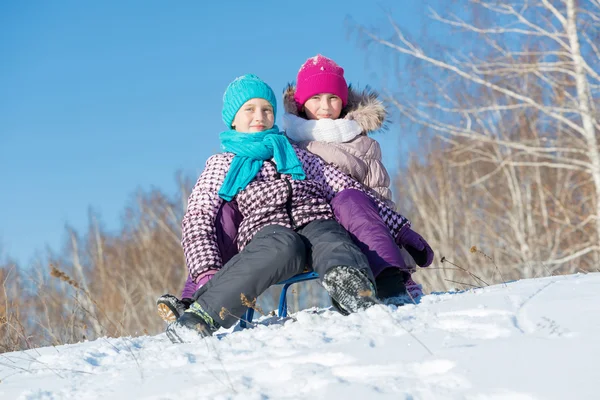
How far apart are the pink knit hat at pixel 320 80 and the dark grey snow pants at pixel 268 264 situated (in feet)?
4.93

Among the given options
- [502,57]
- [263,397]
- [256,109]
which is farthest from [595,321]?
[502,57]

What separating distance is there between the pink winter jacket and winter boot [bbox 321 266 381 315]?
53.0 inches

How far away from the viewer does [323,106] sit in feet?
15.3

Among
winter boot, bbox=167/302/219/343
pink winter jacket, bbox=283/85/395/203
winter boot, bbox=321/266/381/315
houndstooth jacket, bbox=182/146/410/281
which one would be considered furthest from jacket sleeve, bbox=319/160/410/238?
winter boot, bbox=167/302/219/343

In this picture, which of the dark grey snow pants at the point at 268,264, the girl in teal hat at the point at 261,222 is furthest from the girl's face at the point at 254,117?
the dark grey snow pants at the point at 268,264

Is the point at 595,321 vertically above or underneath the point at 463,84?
underneath

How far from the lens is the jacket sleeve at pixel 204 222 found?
355cm

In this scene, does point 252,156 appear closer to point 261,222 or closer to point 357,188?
point 261,222

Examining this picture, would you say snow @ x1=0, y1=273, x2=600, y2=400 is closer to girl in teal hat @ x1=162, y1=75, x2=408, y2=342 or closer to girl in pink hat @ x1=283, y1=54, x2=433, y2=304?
girl in teal hat @ x1=162, y1=75, x2=408, y2=342

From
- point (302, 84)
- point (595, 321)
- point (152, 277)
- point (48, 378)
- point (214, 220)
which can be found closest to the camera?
point (595, 321)

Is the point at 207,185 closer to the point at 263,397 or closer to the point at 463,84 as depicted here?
the point at 263,397

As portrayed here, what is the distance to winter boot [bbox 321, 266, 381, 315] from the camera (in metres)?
3.04

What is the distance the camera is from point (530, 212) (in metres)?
12.5

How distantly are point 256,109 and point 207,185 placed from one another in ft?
2.11
